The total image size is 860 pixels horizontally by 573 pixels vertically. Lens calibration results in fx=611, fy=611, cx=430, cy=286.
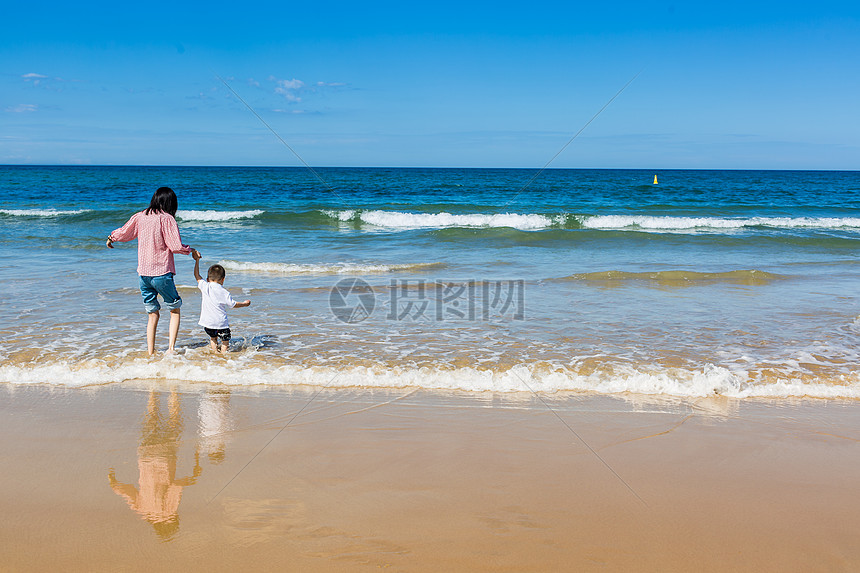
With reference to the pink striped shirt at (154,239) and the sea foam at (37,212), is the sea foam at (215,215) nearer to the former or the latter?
the sea foam at (37,212)

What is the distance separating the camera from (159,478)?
3453 mm

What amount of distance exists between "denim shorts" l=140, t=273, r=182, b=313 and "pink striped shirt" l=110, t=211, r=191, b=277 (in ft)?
0.20

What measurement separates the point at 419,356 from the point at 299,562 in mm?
3490

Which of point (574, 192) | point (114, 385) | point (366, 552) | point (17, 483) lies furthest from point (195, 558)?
point (574, 192)

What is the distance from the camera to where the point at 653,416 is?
15.0ft

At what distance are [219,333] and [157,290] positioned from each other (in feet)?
2.33

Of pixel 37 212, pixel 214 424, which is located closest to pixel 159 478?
pixel 214 424

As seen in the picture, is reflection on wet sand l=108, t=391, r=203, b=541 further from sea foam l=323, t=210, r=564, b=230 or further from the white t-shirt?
sea foam l=323, t=210, r=564, b=230

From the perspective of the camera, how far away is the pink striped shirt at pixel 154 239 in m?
5.66

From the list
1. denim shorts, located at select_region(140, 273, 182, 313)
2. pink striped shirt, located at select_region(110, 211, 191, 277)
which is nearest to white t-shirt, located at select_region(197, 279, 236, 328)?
denim shorts, located at select_region(140, 273, 182, 313)

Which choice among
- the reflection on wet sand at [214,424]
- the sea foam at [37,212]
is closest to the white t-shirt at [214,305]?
the reflection on wet sand at [214,424]

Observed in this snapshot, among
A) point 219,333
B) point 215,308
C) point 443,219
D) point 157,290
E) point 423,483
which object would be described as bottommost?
point 423,483

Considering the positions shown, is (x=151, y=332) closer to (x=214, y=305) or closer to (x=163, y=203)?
(x=214, y=305)

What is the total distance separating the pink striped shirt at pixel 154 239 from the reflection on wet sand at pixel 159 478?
69.2 inches
